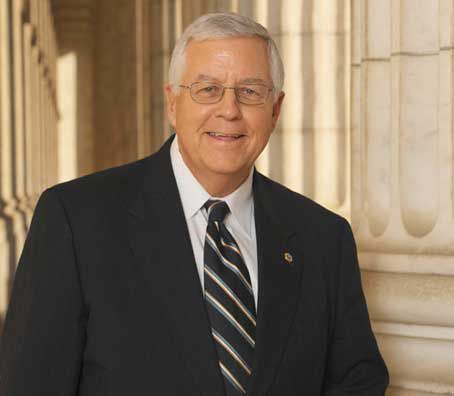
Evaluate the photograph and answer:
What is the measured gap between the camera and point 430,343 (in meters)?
3.96

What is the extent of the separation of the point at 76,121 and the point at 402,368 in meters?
29.2

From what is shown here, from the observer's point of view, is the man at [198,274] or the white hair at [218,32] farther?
the white hair at [218,32]

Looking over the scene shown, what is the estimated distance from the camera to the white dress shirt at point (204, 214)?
325 centimetres

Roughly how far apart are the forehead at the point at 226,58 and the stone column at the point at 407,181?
4.00 feet

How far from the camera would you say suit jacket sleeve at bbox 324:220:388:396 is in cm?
335

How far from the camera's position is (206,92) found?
3.11 metres

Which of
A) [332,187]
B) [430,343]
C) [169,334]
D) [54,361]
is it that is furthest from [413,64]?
[332,187]

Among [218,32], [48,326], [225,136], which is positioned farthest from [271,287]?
[218,32]

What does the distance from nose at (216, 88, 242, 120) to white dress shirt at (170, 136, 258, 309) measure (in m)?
0.30

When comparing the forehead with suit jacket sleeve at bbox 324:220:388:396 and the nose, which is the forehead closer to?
the nose

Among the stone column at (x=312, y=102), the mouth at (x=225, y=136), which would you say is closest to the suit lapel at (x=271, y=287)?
the mouth at (x=225, y=136)

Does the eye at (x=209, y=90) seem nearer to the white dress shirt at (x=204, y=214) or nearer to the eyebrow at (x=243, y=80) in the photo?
the eyebrow at (x=243, y=80)

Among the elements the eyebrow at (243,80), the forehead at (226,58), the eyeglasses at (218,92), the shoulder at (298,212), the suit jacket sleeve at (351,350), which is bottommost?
the suit jacket sleeve at (351,350)

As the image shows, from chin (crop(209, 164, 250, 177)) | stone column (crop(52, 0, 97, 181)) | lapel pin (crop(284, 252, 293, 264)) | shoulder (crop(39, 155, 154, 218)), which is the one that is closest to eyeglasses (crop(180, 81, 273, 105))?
chin (crop(209, 164, 250, 177))
